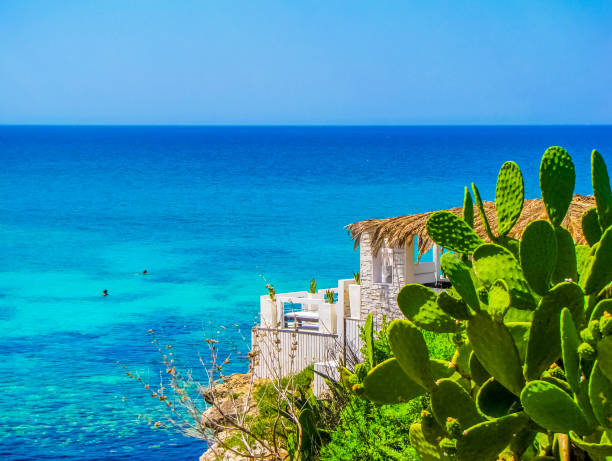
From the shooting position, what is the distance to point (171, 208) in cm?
6694

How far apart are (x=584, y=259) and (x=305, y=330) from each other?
12.0 metres

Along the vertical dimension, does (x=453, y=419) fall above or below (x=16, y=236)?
below

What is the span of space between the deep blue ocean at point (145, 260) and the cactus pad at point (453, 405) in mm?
10551

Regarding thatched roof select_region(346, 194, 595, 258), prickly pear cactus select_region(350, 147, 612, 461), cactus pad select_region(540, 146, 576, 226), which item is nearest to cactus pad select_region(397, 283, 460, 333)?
prickly pear cactus select_region(350, 147, 612, 461)

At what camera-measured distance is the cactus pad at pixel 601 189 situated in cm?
339

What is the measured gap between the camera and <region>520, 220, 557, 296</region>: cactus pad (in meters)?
2.96

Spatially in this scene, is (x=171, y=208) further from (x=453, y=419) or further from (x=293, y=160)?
(x=453, y=419)

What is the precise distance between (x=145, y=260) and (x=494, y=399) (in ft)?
132

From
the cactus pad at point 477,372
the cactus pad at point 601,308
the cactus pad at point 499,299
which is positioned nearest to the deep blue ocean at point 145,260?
the cactus pad at point 477,372

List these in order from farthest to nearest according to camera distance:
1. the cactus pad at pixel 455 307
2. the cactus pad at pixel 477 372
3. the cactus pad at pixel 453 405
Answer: the cactus pad at pixel 477 372 → the cactus pad at pixel 453 405 → the cactus pad at pixel 455 307

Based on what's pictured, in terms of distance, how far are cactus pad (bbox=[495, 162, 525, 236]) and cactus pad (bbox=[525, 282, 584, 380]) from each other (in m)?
0.61

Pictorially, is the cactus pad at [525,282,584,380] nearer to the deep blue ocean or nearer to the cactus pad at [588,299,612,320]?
the cactus pad at [588,299,612,320]

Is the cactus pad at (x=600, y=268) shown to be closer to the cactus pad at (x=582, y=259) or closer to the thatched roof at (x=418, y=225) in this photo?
the cactus pad at (x=582, y=259)

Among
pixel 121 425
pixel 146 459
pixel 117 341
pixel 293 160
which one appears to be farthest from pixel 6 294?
pixel 293 160
